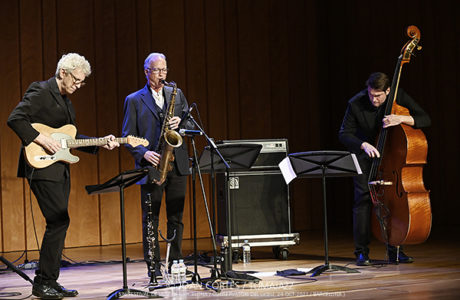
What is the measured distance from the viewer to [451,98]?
8.26 m

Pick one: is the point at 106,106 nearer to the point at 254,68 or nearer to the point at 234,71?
the point at 234,71

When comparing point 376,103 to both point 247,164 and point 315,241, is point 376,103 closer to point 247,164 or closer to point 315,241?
point 247,164

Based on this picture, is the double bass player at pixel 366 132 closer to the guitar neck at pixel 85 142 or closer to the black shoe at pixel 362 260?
the black shoe at pixel 362 260

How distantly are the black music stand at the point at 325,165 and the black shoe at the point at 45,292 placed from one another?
1.78 meters

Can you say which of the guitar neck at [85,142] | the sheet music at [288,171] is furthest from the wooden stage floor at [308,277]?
the guitar neck at [85,142]

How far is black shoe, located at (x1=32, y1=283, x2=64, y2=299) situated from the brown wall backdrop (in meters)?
3.38

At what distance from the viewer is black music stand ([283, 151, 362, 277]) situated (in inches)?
184

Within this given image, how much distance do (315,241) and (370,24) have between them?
3333 millimetres

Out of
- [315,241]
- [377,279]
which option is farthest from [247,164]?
[315,241]

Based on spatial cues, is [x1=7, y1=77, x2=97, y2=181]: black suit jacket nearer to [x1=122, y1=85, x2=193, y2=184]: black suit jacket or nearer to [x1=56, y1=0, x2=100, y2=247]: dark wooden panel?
[x1=122, y1=85, x2=193, y2=184]: black suit jacket

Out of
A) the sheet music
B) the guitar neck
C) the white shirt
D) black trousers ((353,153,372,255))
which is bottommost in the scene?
black trousers ((353,153,372,255))

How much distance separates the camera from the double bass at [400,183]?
4773 mm

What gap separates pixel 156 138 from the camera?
16.1 feet

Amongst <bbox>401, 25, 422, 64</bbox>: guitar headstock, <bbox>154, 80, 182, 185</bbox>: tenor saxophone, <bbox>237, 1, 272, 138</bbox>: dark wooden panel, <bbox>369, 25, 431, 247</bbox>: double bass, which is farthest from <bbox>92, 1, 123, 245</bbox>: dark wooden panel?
<bbox>401, 25, 422, 64</bbox>: guitar headstock
